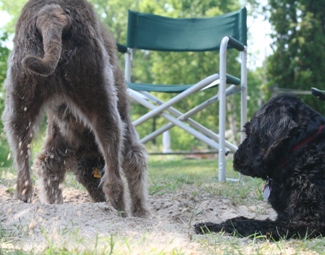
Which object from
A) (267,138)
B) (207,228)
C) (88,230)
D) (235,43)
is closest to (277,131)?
(267,138)

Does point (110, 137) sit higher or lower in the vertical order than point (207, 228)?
higher

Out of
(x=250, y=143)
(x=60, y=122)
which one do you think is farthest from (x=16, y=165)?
(x=250, y=143)

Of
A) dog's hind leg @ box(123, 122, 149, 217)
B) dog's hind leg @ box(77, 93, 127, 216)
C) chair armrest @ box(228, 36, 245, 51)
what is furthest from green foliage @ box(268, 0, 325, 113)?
dog's hind leg @ box(77, 93, 127, 216)

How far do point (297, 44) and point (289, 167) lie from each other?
12.9 metres

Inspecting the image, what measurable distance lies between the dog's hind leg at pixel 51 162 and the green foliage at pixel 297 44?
38.3 ft

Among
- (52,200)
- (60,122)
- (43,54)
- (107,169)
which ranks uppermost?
(43,54)

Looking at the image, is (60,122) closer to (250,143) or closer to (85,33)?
(85,33)

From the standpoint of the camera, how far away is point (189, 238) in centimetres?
280

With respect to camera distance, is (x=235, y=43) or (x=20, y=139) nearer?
(x=20, y=139)

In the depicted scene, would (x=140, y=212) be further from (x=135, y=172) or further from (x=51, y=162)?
(x=51, y=162)

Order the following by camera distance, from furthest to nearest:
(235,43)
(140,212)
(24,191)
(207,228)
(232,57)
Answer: (232,57), (235,43), (140,212), (24,191), (207,228)

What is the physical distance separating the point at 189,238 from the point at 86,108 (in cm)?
111

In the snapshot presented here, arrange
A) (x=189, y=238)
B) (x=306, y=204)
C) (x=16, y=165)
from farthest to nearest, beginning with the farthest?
(x=16, y=165)
(x=306, y=204)
(x=189, y=238)

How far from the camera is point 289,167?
10.9 feet
